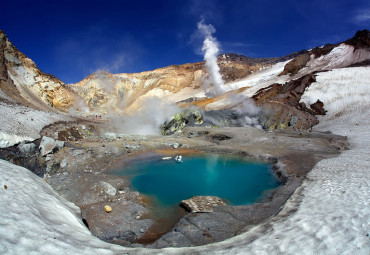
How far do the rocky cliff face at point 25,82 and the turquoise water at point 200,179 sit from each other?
27.0 meters

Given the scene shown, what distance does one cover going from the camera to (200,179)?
13094 millimetres

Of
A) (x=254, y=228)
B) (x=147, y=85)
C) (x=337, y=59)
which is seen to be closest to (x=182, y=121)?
(x=254, y=228)

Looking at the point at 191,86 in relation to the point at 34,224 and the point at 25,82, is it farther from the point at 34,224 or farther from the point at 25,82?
the point at 34,224

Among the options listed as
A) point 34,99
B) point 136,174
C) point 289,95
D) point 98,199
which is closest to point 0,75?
point 34,99

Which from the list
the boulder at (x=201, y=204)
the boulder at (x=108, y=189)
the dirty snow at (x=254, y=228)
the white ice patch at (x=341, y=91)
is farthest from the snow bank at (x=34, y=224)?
the white ice patch at (x=341, y=91)

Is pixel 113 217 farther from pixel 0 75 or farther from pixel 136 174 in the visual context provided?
pixel 0 75

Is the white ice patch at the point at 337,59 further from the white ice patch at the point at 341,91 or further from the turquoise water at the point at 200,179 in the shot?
the turquoise water at the point at 200,179

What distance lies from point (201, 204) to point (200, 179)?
14.3ft

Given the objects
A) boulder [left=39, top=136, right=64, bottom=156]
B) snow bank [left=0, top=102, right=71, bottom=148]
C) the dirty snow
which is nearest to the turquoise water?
the dirty snow

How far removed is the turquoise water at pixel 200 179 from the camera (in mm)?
10531

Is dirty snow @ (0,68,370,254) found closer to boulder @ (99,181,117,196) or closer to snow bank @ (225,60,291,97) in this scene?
boulder @ (99,181,117,196)

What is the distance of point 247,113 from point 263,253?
34.4m

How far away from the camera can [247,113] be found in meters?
37.6

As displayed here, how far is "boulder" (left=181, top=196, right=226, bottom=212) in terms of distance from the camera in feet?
27.4
